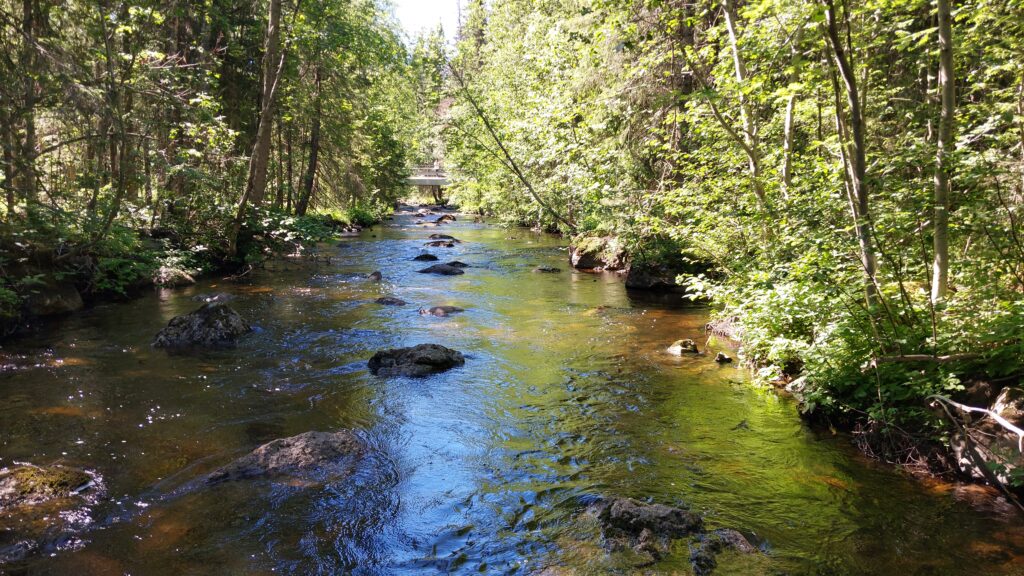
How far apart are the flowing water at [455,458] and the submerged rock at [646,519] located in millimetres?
176

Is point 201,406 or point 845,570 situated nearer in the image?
point 845,570

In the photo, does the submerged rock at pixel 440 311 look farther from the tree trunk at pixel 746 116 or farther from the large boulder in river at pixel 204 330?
the tree trunk at pixel 746 116

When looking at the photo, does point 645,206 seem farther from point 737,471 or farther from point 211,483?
point 211,483

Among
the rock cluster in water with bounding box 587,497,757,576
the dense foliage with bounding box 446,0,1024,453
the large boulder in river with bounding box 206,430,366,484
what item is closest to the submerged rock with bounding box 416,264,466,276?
the dense foliage with bounding box 446,0,1024,453

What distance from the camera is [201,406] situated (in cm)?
748

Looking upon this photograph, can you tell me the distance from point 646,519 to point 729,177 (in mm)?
7235

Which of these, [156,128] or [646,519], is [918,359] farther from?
[156,128]

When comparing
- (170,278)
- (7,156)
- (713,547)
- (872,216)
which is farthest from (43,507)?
(170,278)

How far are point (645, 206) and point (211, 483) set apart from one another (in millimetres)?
10260

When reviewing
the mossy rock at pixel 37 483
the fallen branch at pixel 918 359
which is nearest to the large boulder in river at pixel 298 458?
the mossy rock at pixel 37 483

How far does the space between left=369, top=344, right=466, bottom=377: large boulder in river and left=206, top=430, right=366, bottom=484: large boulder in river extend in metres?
2.56

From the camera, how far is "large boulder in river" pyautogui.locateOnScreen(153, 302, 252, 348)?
33.1 feet

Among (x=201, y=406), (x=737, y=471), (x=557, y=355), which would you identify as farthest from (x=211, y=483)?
(x=557, y=355)

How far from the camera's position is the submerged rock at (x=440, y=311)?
43.0 ft
